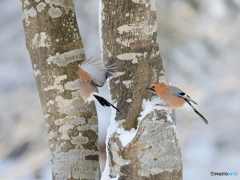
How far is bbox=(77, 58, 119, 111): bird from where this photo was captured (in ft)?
4.77

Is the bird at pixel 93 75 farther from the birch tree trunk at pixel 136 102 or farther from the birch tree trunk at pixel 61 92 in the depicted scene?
the birch tree trunk at pixel 61 92

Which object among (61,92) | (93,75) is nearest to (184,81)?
(61,92)

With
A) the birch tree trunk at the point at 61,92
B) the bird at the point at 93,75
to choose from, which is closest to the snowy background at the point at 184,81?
the birch tree trunk at the point at 61,92

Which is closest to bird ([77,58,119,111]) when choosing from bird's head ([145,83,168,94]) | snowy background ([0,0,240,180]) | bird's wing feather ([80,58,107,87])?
bird's wing feather ([80,58,107,87])

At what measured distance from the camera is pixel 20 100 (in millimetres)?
3879

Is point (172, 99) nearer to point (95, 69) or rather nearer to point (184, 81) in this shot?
point (95, 69)

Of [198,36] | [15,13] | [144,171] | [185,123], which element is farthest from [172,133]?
[15,13]

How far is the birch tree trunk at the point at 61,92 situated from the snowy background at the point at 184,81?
2.03 m

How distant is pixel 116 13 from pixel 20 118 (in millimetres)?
2743

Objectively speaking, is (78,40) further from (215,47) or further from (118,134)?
(215,47)

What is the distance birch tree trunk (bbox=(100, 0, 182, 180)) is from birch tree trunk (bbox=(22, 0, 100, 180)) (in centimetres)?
25

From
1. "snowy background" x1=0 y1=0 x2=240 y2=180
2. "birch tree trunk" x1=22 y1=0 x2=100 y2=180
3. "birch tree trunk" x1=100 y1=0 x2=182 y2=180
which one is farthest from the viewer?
"snowy background" x1=0 y1=0 x2=240 y2=180

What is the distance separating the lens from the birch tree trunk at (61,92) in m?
1.67

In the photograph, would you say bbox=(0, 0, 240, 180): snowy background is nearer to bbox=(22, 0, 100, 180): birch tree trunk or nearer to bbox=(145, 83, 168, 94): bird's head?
bbox=(22, 0, 100, 180): birch tree trunk
